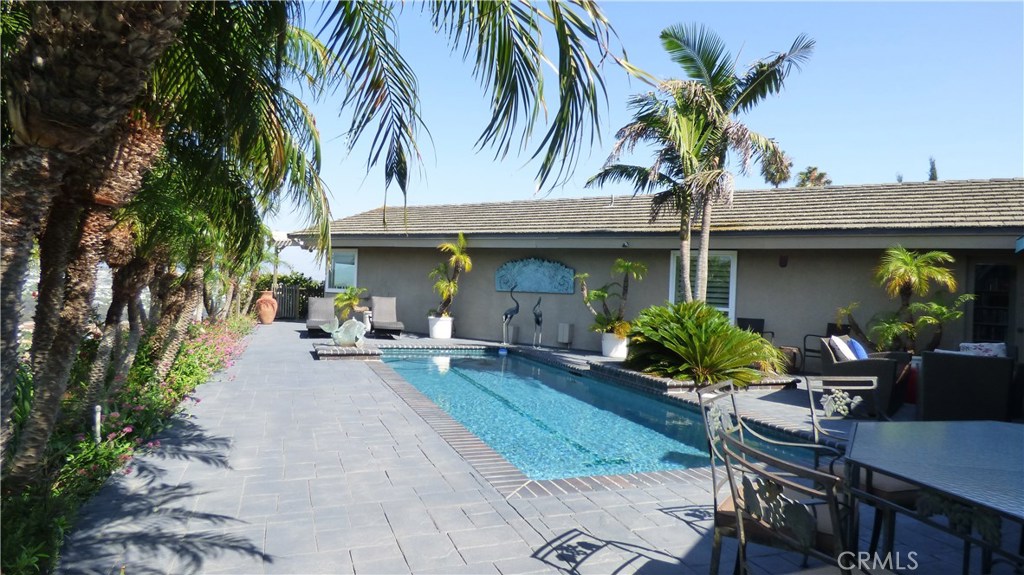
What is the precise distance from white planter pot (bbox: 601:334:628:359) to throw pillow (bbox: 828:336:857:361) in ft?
18.7

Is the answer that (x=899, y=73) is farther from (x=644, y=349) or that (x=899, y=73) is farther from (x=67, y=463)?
Result: (x=67, y=463)

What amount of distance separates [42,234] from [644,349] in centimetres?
922

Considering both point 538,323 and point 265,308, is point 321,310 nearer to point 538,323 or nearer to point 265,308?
point 265,308

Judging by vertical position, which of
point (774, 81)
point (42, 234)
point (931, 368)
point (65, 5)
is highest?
point (774, 81)

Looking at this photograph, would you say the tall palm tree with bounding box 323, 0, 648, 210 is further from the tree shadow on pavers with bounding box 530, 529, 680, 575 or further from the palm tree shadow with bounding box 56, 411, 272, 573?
the palm tree shadow with bounding box 56, 411, 272, 573

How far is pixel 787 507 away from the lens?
2.66 metres

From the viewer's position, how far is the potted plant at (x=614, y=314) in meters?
14.4

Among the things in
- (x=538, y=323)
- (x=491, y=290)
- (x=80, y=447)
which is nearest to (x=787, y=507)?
(x=80, y=447)

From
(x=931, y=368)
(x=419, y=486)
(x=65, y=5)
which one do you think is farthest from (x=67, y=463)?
(x=931, y=368)

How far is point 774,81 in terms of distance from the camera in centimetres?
1232

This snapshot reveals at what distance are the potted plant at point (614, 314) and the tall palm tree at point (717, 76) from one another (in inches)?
81.5

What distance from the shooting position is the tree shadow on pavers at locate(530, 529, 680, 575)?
371cm

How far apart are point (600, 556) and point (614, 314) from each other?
11.8 metres

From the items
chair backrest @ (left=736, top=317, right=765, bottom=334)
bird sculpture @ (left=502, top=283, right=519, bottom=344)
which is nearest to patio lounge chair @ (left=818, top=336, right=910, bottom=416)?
chair backrest @ (left=736, top=317, right=765, bottom=334)
